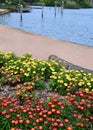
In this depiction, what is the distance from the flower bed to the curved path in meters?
3.93

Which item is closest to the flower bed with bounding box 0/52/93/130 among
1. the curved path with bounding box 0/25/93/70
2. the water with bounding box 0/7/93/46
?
the curved path with bounding box 0/25/93/70

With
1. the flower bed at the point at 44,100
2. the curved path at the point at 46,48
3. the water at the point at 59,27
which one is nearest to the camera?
the flower bed at the point at 44,100

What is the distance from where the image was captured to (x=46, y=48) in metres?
15.3

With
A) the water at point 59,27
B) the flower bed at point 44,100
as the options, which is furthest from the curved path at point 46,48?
the water at point 59,27

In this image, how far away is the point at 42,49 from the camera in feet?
49.0

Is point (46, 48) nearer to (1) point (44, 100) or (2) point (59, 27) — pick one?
(1) point (44, 100)

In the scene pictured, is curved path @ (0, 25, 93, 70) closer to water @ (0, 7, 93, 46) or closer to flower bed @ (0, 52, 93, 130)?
flower bed @ (0, 52, 93, 130)

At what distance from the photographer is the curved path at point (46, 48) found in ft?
42.9

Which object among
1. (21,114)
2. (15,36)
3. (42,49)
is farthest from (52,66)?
(15,36)

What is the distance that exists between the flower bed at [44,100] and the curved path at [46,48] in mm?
3926

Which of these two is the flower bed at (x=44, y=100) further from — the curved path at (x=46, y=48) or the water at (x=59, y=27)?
the water at (x=59, y=27)

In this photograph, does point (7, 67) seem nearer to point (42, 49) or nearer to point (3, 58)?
point (3, 58)

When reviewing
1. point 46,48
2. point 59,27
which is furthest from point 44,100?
point 59,27

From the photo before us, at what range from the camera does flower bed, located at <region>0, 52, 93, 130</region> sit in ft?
18.0
